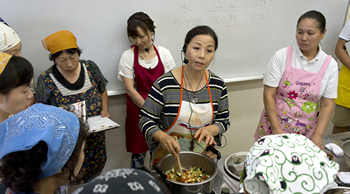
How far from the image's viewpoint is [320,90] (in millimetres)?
1646

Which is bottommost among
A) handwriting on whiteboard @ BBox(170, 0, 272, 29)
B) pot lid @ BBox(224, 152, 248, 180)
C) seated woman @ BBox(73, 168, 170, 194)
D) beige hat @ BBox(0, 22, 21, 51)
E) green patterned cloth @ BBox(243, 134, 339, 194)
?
pot lid @ BBox(224, 152, 248, 180)

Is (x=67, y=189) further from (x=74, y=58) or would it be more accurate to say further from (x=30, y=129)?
(x=74, y=58)

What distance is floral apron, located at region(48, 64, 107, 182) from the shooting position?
5.41ft

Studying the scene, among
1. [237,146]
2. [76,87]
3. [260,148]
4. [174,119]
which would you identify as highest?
[260,148]

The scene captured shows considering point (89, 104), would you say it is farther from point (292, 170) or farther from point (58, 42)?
point (292, 170)

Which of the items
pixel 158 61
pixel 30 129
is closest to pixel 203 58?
pixel 158 61

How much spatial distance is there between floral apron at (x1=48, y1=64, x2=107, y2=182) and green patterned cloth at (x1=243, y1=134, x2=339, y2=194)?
57.0 inches

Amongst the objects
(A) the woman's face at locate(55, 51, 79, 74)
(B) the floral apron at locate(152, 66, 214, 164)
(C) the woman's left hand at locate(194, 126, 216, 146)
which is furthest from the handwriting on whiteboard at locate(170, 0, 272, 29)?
(C) the woman's left hand at locate(194, 126, 216, 146)

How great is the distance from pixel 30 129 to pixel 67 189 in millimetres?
718

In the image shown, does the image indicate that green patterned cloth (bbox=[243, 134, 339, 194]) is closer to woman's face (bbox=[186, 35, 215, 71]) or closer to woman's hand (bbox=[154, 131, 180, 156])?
woman's hand (bbox=[154, 131, 180, 156])

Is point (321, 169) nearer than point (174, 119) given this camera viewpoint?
Yes

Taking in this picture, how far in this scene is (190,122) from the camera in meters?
1.44

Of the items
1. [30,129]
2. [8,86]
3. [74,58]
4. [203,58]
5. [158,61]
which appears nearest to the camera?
[30,129]

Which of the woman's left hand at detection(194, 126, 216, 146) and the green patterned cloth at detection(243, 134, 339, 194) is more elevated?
the green patterned cloth at detection(243, 134, 339, 194)
